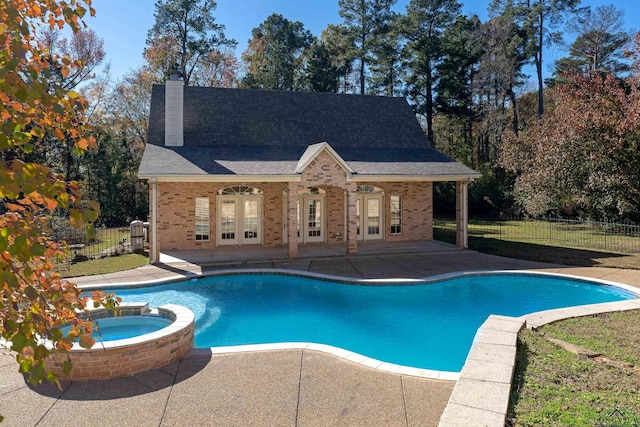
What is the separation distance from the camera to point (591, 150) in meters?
22.9

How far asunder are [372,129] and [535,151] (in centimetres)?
1256

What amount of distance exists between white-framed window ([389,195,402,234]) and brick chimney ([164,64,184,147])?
10026 mm

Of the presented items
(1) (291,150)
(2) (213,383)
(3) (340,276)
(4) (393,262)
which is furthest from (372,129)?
(2) (213,383)

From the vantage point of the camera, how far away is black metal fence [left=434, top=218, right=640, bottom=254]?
19969 mm

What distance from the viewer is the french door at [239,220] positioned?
18.5m

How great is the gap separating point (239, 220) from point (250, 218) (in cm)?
49

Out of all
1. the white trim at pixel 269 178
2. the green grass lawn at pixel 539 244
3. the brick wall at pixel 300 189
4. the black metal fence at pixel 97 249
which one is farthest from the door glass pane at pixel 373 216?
the black metal fence at pixel 97 249

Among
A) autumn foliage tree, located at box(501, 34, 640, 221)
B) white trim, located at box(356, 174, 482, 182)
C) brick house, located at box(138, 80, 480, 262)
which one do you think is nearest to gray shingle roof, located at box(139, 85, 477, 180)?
brick house, located at box(138, 80, 480, 262)

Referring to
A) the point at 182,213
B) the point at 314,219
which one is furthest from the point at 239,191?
the point at 314,219

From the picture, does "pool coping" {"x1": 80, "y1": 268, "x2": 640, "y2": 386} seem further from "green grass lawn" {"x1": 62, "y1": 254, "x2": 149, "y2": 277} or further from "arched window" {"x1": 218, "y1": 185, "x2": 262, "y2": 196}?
"arched window" {"x1": 218, "y1": 185, "x2": 262, "y2": 196}

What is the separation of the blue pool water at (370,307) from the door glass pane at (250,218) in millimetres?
5274

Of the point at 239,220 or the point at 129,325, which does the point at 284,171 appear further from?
the point at 129,325

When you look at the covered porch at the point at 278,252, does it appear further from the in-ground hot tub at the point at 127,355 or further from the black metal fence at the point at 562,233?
the in-ground hot tub at the point at 127,355

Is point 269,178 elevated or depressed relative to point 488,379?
elevated
